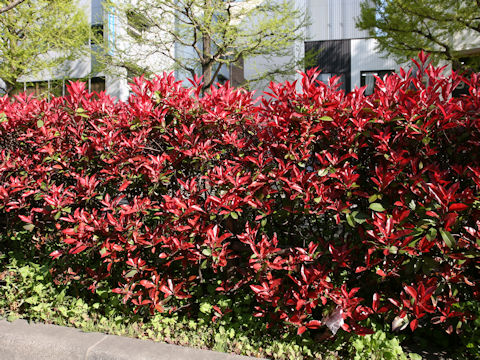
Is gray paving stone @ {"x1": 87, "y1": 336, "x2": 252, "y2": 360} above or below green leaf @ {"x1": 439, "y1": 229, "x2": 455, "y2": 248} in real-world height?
below

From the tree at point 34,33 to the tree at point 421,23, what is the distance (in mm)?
10115

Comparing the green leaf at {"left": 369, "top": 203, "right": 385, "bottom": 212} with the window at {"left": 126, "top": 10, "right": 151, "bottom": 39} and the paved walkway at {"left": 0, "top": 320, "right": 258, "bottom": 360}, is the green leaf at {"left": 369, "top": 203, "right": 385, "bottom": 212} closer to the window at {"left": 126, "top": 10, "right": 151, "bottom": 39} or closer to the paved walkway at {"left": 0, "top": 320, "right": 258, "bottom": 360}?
the paved walkway at {"left": 0, "top": 320, "right": 258, "bottom": 360}

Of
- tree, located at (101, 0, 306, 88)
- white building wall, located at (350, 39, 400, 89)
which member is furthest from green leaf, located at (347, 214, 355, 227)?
white building wall, located at (350, 39, 400, 89)

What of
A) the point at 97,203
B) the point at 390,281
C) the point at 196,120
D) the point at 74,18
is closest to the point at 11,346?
the point at 97,203

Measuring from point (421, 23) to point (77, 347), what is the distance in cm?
1250

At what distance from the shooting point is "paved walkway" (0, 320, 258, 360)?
7.36ft

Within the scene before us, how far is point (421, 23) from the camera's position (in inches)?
445

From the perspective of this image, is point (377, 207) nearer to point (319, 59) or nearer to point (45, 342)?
point (45, 342)

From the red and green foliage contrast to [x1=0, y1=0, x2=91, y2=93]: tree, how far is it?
12.0 metres

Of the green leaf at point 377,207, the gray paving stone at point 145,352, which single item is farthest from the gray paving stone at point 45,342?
the green leaf at point 377,207

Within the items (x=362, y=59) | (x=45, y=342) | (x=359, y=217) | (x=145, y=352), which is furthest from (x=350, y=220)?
(x=362, y=59)

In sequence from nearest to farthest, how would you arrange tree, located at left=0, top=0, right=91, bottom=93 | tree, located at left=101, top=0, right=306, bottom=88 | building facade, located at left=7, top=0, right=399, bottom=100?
tree, located at left=101, top=0, right=306, bottom=88 < tree, located at left=0, top=0, right=91, bottom=93 < building facade, located at left=7, top=0, right=399, bottom=100

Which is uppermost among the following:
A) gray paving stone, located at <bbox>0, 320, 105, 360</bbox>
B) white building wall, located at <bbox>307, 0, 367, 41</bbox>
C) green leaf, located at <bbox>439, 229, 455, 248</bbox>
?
white building wall, located at <bbox>307, 0, 367, 41</bbox>

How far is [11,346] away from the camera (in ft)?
8.20
